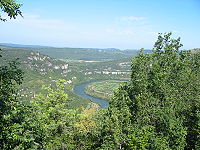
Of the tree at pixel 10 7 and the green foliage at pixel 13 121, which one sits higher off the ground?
the tree at pixel 10 7

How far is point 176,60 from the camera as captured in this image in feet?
81.1

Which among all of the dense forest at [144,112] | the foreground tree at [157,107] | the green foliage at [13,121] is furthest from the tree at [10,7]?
the foreground tree at [157,107]

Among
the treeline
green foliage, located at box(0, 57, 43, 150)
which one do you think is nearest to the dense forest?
the treeline

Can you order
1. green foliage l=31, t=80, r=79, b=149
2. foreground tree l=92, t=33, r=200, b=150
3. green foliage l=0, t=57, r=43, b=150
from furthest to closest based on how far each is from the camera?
green foliage l=31, t=80, r=79, b=149 → foreground tree l=92, t=33, r=200, b=150 → green foliage l=0, t=57, r=43, b=150

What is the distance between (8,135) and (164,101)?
17270 millimetres

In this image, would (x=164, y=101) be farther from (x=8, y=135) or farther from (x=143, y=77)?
(x=8, y=135)

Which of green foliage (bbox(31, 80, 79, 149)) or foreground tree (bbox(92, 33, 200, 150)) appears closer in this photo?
foreground tree (bbox(92, 33, 200, 150))

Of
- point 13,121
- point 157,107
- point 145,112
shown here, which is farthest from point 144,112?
point 13,121

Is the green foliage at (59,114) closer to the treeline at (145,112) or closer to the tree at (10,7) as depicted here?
the treeline at (145,112)

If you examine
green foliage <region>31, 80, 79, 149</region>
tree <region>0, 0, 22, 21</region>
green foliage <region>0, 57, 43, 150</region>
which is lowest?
green foliage <region>31, 80, 79, 149</region>

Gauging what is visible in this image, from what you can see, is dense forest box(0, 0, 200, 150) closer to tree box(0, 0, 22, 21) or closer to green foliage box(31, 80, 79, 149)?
green foliage box(31, 80, 79, 149)

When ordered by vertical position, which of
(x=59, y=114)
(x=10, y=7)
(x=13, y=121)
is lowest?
(x=59, y=114)

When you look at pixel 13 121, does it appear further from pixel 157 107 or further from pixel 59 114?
pixel 157 107

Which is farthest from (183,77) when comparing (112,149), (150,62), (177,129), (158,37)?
(112,149)
